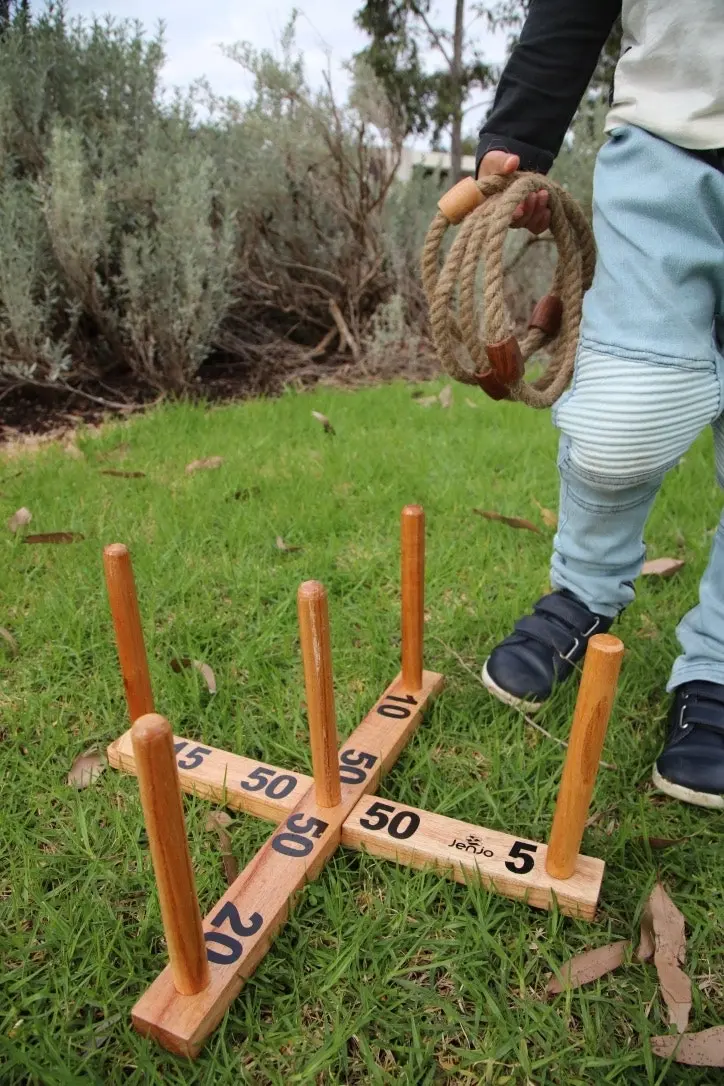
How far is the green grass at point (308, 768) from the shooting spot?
0.92 metres

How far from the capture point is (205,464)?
2.41 metres

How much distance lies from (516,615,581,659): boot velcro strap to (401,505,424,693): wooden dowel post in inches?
8.9

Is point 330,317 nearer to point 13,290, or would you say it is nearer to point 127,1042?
point 13,290

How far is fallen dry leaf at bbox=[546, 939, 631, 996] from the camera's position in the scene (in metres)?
0.96

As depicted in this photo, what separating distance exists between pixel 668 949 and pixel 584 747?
317mm

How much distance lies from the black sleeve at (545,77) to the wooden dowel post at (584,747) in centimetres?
89

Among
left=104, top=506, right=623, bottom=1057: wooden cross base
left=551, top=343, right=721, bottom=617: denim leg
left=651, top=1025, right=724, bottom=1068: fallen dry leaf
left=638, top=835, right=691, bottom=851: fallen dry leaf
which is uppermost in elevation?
left=551, top=343, right=721, bottom=617: denim leg

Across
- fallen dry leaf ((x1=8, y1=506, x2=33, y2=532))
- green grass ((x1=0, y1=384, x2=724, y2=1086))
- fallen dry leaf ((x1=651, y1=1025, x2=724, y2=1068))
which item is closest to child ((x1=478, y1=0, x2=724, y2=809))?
green grass ((x1=0, y1=384, x2=724, y2=1086))

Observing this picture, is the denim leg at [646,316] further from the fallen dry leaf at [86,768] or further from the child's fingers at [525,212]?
the fallen dry leaf at [86,768]

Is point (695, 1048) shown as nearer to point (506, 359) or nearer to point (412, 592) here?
point (412, 592)

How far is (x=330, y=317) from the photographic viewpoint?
13.3ft

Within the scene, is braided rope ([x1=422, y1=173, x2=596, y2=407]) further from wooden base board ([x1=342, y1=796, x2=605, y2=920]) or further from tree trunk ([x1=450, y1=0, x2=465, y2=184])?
tree trunk ([x1=450, y1=0, x2=465, y2=184])

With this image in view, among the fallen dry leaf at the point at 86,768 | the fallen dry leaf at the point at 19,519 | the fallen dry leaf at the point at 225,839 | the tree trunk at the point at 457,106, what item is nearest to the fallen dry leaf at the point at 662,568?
the fallen dry leaf at the point at 225,839

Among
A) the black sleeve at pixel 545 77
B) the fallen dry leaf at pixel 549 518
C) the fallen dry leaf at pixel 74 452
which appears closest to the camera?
the black sleeve at pixel 545 77
